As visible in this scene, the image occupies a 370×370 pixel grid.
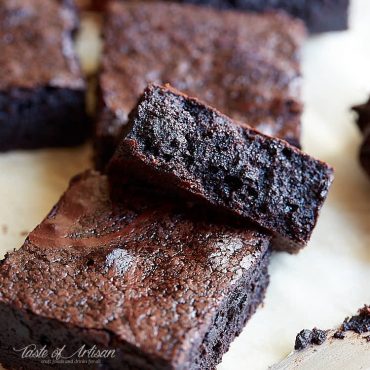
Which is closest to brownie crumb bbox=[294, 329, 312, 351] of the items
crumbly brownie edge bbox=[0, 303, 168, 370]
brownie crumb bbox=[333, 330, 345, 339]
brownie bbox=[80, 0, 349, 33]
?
brownie crumb bbox=[333, 330, 345, 339]

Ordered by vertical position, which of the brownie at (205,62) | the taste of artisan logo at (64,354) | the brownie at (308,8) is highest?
the brownie at (308,8)

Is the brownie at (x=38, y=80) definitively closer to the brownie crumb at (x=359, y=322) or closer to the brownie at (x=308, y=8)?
the brownie at (x=308, y=8)

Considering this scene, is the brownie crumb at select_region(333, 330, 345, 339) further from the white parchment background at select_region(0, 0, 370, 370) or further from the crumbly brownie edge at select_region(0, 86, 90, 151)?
the crumbly brownie edge at select_region(0, 86, 90, 151)

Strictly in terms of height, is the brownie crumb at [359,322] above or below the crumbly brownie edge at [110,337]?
above

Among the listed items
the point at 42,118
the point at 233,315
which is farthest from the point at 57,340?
the point at 42,118

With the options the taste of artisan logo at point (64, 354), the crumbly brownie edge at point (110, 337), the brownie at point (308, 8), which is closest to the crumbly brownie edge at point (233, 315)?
the crumbly brownie edge at point (110, 337)

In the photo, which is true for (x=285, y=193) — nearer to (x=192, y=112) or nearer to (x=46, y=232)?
(x=192, y=112)
